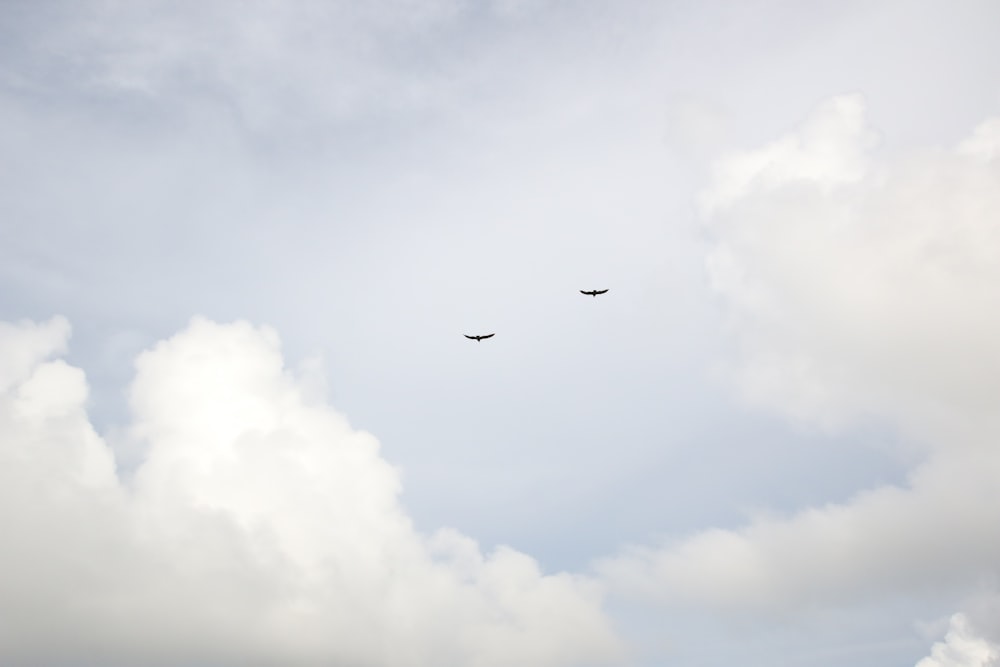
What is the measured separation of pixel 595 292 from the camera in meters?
173

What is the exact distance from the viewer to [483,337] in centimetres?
18350

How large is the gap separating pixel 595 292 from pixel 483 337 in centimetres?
3658
